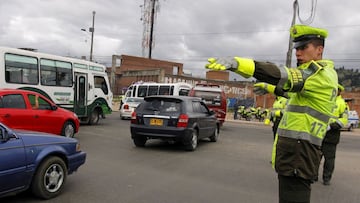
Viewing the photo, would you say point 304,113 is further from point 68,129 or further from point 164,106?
point 68,129

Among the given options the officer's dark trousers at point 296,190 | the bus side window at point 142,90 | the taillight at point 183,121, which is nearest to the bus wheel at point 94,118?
the bus side window at point 142,90

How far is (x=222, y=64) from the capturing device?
2.48 meters

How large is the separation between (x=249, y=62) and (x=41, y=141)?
3561 millimetres

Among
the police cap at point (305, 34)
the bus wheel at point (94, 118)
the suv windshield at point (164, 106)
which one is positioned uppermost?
the police cap at point (305, 34)

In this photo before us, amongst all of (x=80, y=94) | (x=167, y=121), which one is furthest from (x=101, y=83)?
(x=167, y=121)

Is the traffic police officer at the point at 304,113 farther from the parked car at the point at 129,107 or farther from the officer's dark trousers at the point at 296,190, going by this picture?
the parked car at the point at 129,107

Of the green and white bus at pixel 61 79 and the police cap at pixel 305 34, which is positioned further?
the green and white bus at pixel 61 79

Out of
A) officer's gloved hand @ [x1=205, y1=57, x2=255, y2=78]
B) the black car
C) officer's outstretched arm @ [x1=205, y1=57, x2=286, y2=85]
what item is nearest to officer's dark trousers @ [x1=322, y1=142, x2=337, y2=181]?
the black car

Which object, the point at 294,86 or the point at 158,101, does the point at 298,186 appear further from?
the point at 158,101

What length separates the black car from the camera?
945 centimetres

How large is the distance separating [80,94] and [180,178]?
10.7m

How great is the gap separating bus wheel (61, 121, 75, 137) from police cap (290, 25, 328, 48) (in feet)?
28.4

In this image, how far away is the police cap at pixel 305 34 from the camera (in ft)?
9.48

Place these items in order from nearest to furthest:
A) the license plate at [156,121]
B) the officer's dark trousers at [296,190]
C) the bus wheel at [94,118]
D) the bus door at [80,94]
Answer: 1. the officer's dark trousers at [296,190]
2. the license plate at [156,121]
3. the bus door at [80,94]
4. the bus wheel at [94,118]
